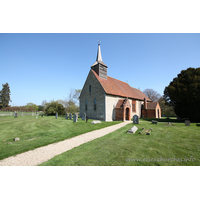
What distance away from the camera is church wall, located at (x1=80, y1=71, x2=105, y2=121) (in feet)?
60.5

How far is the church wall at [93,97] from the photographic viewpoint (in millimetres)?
18428

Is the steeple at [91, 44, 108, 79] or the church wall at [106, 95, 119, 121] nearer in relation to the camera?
the church wall at [106, 95, 119, 121]

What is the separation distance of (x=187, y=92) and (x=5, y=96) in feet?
247

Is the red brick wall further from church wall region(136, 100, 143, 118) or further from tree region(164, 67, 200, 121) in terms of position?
tree region(164, 67, 200, 121)

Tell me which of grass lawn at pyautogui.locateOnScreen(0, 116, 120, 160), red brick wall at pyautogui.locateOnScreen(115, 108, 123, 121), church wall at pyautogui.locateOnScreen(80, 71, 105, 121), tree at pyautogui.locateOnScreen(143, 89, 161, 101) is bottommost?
grass lawn at pyautogui.locateOnScreen(0, 116, 120, 160)

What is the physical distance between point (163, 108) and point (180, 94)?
25.1m

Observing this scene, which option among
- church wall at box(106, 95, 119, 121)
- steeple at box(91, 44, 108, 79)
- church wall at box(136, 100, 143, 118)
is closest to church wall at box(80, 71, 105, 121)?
church wall at box(106, 95, 119, 121)

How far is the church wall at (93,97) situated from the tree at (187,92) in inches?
519

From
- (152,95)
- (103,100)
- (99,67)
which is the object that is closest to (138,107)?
(103,100)

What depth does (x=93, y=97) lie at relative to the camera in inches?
805

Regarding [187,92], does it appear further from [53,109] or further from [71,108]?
[71,108]

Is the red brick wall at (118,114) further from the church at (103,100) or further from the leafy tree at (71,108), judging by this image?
the leafy tree at (71,108)

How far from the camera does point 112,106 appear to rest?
18.9 m

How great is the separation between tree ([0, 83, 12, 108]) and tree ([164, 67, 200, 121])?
2836 inches
